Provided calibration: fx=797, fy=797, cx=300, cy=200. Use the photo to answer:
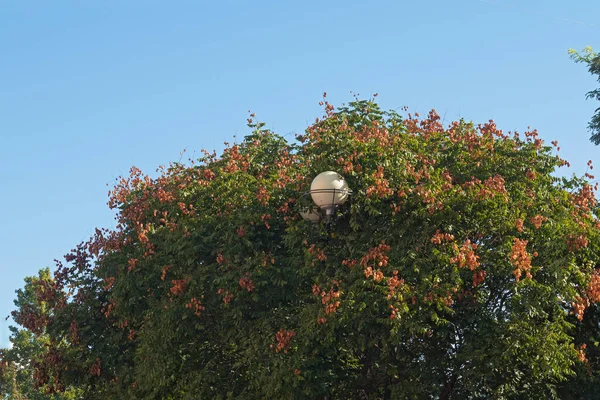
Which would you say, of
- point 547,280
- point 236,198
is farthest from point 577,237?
point 236,198

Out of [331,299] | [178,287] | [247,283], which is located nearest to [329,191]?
[331,299]

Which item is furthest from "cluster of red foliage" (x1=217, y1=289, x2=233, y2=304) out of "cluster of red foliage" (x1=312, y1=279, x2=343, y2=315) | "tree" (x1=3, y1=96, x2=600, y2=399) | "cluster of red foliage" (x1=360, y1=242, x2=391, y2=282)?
"cluster of red foliage" (x1=360, y1=242, x2=391, y2=282)

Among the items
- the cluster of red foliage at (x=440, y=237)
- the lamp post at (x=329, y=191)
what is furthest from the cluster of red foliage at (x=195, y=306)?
the cluster of red foliage at (x=440, y=237)

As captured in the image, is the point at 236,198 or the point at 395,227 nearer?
the point at 395,227

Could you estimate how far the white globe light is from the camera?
404 inches

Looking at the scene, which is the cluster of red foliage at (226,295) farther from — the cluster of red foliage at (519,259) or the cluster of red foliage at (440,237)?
the cluster of red foliage at (519,259)

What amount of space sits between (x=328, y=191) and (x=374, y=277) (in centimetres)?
127

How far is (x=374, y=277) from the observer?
9.84 meters

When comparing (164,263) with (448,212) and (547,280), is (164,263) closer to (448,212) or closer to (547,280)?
(448,212)

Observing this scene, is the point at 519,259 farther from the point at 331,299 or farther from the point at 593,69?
the point at 593,69

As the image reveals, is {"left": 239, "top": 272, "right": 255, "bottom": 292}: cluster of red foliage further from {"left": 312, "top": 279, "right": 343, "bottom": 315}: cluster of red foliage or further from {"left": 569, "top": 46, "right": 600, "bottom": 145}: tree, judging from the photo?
{"left": 569, "top": 46, "right": 600, "bottom": 145}: tree

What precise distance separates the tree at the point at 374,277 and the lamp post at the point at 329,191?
403 millimetres

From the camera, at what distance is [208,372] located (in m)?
12.0

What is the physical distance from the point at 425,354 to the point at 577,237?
2.63 metres
